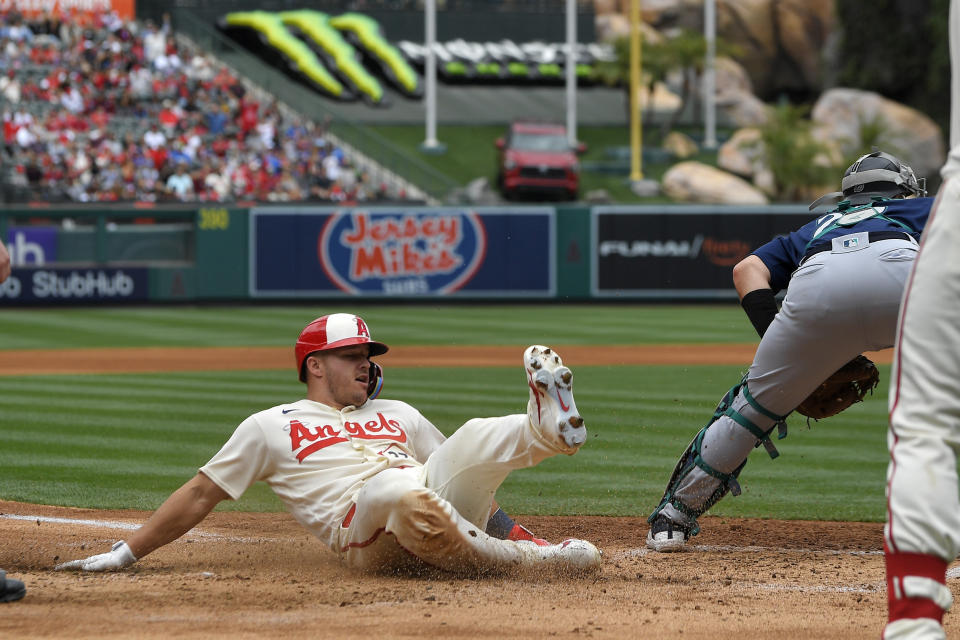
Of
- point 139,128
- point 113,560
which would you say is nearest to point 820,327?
point 113,560

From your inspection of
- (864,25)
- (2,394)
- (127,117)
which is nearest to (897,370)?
(2,394)

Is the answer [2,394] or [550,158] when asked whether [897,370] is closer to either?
[2,394]

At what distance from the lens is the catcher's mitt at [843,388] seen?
18.1ft

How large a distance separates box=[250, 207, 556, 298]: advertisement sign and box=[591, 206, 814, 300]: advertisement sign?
1047mm

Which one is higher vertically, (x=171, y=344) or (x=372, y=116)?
(x=372, y=116)

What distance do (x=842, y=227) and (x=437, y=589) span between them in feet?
7.37

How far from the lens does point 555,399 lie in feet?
13.6

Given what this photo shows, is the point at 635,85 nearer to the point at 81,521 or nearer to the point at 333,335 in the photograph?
the point at 81,521

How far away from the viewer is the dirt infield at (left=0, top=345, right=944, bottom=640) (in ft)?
13.3

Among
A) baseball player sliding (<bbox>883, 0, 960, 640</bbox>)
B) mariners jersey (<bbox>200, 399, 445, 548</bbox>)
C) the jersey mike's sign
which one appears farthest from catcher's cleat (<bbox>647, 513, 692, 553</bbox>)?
the jersey mike's sign

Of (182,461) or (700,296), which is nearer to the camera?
(182,461)

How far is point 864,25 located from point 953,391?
45.8 meters

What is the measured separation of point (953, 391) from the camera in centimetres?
310

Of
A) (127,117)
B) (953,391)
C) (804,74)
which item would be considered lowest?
(953,391)
